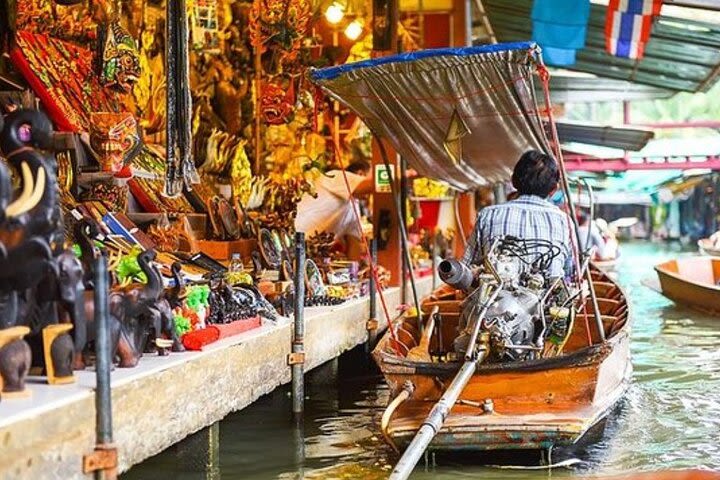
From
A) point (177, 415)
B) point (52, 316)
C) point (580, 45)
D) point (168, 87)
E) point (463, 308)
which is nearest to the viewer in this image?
point (52, 316)

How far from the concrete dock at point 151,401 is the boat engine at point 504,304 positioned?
4.69 feet

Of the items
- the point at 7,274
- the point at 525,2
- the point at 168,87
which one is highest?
the point at 525,2

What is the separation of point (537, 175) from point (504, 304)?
0.99 metres

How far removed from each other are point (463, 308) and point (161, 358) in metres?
1.81

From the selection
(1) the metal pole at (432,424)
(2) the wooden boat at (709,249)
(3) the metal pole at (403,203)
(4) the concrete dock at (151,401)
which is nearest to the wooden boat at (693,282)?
(2) the wooden boat at (709,249)

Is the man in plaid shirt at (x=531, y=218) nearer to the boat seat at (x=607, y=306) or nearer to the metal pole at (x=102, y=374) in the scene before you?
the boat seat at (x=607, y=306)

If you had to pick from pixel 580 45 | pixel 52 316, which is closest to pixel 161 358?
pixel 52 316

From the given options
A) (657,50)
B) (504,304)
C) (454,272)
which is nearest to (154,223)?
(454,272)

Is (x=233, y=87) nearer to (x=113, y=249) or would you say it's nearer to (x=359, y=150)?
(x=359, y=150)

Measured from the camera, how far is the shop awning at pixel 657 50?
14195 millimetres

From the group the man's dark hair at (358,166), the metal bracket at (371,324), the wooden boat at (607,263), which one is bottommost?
the wooden boat at (607,263)

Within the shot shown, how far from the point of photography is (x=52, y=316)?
17.1 ft

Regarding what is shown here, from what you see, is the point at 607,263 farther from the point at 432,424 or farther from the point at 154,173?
the point at 432,424

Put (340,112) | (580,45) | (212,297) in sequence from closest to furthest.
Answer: (212,297)
(580,45)
(340,112)
